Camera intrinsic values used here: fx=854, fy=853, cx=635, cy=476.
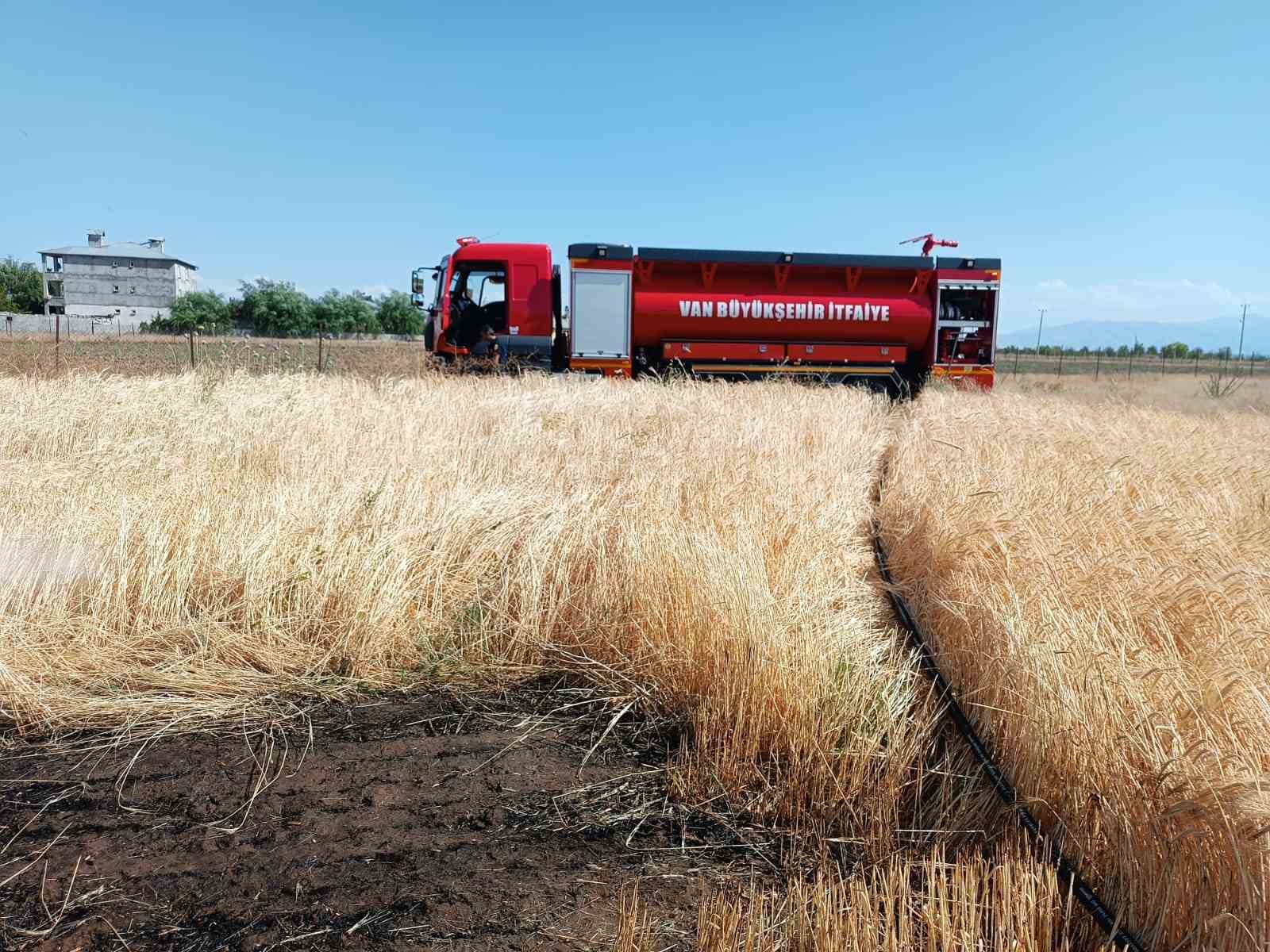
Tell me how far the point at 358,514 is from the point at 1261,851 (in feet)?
14.1

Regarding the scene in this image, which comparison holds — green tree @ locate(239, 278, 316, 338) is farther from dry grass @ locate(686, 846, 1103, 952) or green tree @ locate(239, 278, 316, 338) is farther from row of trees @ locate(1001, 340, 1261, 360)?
dry grass @ locate(686, 846, 1103, 952)

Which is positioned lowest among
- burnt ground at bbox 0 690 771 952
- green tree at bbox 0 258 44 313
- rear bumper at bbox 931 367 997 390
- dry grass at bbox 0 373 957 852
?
burnt ground at bbox 0 690 771 952

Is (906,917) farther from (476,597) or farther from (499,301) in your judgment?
(499,301)

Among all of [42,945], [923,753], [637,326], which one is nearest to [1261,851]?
[923,753]

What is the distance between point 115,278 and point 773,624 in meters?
115

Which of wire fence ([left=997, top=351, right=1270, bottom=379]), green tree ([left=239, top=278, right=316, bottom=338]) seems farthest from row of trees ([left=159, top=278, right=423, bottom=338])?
wire fence ([left=997, top=351, right=1270, bottom=379])

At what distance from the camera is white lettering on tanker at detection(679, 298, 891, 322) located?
17344mm

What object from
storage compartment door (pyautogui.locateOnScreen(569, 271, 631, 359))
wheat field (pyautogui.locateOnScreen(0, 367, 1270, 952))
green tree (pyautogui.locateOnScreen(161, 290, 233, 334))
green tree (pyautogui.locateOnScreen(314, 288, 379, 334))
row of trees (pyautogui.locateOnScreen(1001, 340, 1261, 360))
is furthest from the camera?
green tree (pyautogui.locateOnScreen(314, 288, 379, 334))

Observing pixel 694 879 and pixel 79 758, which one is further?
pixel 79 758

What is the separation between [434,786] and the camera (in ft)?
9.87

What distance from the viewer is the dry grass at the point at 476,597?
330 centimetres

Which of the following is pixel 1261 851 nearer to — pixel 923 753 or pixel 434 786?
pixel 923 753

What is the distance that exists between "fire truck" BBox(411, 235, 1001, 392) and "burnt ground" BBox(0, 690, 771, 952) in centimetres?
1336

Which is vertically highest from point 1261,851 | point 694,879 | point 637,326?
point 637,326
